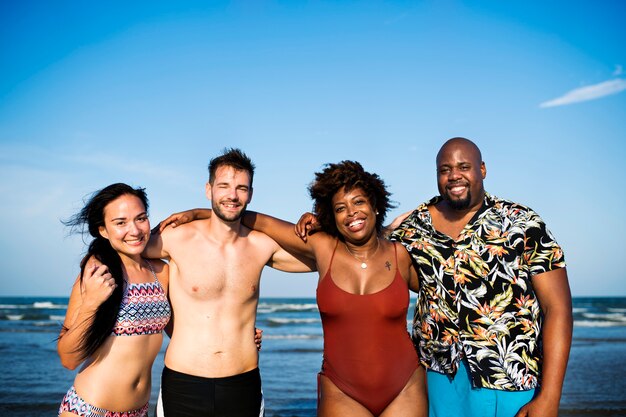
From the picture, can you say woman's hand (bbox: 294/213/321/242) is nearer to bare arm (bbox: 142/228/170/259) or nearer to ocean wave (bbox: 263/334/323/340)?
bare arm (bbox: 142/228/170/259)

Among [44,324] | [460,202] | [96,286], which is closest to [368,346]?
[460,202]

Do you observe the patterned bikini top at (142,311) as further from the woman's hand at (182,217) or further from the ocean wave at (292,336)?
the ocean wave at (292,336)

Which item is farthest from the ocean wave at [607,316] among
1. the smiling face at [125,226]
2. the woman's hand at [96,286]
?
the woman's hand at [96,286]

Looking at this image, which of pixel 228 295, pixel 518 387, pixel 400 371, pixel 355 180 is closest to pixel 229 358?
pixel 228 295

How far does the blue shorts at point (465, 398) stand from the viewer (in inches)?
147

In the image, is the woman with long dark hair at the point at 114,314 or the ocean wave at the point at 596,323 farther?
the ocean wave at the point at 596,323

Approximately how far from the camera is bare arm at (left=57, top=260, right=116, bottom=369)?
3812 mm

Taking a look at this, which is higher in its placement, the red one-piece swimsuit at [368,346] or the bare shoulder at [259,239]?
the bare shoulder at [259,239]

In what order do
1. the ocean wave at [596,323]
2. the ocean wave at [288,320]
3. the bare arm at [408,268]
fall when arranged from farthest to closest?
the ocean wave at [288,320]
the ocean wave at [596,323]
the bare arm at [408,268]

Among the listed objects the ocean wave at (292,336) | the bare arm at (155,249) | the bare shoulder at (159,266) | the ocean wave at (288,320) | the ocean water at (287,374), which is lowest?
the ocean wave at (288,320)

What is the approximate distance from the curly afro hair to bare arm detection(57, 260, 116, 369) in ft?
5.72

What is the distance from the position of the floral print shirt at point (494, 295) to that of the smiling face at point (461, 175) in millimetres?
147

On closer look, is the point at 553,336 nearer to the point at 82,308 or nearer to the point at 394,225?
the point at 394,225

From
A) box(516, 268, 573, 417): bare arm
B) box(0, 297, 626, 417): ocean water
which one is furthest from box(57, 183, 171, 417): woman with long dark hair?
box(0, 297, 626, 417): ocean water
